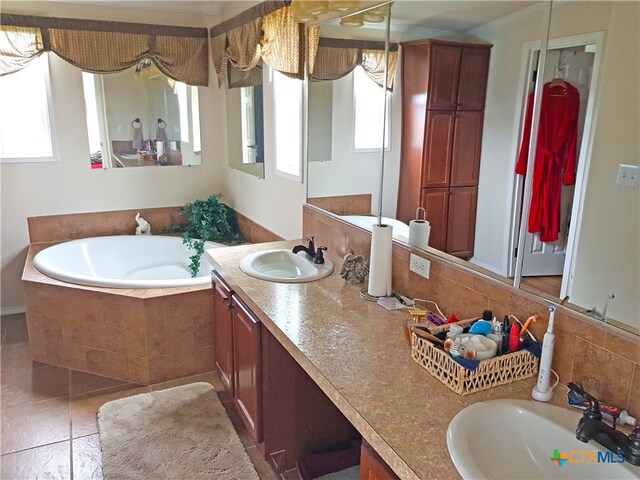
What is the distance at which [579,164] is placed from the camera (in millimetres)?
1360

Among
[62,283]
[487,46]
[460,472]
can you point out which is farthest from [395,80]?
[62,283]

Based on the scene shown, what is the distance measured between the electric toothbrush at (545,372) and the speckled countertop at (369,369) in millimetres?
29

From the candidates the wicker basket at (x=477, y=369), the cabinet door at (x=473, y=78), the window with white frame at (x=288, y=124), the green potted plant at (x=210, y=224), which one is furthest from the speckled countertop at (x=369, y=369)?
the green potted plant at (x=210, y=224)

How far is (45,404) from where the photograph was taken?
2.80m

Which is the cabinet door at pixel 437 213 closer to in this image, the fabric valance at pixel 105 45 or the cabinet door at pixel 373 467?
the cabinet door at pixel 373 467

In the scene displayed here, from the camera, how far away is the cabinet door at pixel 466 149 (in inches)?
66.4

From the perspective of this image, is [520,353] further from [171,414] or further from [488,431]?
[171,414]

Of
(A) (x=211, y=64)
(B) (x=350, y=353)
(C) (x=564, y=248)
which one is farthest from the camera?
(A) (x=211, y=64)

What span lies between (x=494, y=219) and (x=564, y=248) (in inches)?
11.5

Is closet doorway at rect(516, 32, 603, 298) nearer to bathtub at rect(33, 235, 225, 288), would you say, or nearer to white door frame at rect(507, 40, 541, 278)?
white door frame at rect(507, 40, 541, 278)

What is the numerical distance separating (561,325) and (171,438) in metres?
Answer: 1.94

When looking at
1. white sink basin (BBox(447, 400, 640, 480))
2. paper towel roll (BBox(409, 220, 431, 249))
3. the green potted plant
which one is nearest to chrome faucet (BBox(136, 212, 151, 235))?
the green potted plant

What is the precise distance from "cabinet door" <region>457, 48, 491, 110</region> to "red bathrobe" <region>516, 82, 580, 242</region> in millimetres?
191

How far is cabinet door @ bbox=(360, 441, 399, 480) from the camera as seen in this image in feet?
4.17
